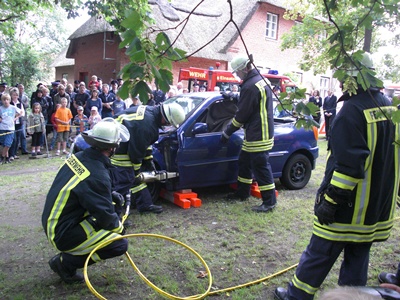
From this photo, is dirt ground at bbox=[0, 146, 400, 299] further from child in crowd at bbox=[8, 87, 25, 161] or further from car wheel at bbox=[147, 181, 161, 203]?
child in crowd at bbox=[8, 87, 25, 161]

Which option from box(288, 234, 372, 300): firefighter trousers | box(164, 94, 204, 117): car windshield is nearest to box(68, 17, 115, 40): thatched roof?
box(164, 94, 204, 117): car windshield

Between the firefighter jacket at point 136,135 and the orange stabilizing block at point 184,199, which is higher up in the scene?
the firefighter jacket at point 136,135

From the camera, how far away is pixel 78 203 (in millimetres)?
3316

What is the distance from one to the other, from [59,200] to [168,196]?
2891 millimetres

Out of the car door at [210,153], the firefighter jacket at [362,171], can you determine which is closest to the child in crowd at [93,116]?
the car door at [210,153]

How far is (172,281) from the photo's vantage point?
3693mm

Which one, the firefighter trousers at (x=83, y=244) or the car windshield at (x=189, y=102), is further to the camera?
the car windshield at (x=189, y=102)

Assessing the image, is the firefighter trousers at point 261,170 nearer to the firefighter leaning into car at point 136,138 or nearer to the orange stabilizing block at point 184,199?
the orange stabilizing block at point 184,199

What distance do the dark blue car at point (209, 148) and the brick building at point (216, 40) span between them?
1309 cm

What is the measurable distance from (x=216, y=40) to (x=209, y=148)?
647 inches

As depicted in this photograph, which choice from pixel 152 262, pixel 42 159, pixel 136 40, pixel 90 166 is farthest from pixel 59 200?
pixel 42 159

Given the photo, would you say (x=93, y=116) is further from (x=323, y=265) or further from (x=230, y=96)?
(x=323, y=265)

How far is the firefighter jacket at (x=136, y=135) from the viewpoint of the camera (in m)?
4.86

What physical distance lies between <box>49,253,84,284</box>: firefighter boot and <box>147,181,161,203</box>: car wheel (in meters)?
Result: 2.27
